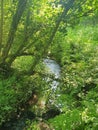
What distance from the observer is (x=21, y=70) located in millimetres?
11047

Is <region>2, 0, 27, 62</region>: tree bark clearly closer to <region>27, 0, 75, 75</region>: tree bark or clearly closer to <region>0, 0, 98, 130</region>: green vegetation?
<region>0, 0, 98, 130</region>: green vegetation

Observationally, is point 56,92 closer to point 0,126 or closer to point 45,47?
point 45,47

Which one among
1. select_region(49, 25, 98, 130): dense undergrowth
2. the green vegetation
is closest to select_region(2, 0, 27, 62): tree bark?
the green vegetation

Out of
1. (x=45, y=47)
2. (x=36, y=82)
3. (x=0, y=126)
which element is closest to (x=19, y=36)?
(x=45, y=47)

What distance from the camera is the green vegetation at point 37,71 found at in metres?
8.65

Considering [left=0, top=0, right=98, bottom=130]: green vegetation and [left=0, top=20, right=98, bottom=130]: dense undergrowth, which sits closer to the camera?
[left=0, top=20, right=98, bottom=130]: dense undergrowth

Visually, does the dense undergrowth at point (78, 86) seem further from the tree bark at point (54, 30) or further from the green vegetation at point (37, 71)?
the tree bark at point (54, 30)

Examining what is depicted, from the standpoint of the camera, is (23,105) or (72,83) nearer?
(23,105)

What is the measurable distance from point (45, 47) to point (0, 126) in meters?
3.38

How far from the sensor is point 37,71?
11375mm

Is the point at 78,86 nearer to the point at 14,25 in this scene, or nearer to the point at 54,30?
the point at 54,30

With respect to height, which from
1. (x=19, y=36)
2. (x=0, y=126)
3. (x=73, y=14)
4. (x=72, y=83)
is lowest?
(x=0, y=126)

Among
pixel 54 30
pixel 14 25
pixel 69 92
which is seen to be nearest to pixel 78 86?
pixel 69 92

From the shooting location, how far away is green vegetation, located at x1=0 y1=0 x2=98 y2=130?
865 centimetres
